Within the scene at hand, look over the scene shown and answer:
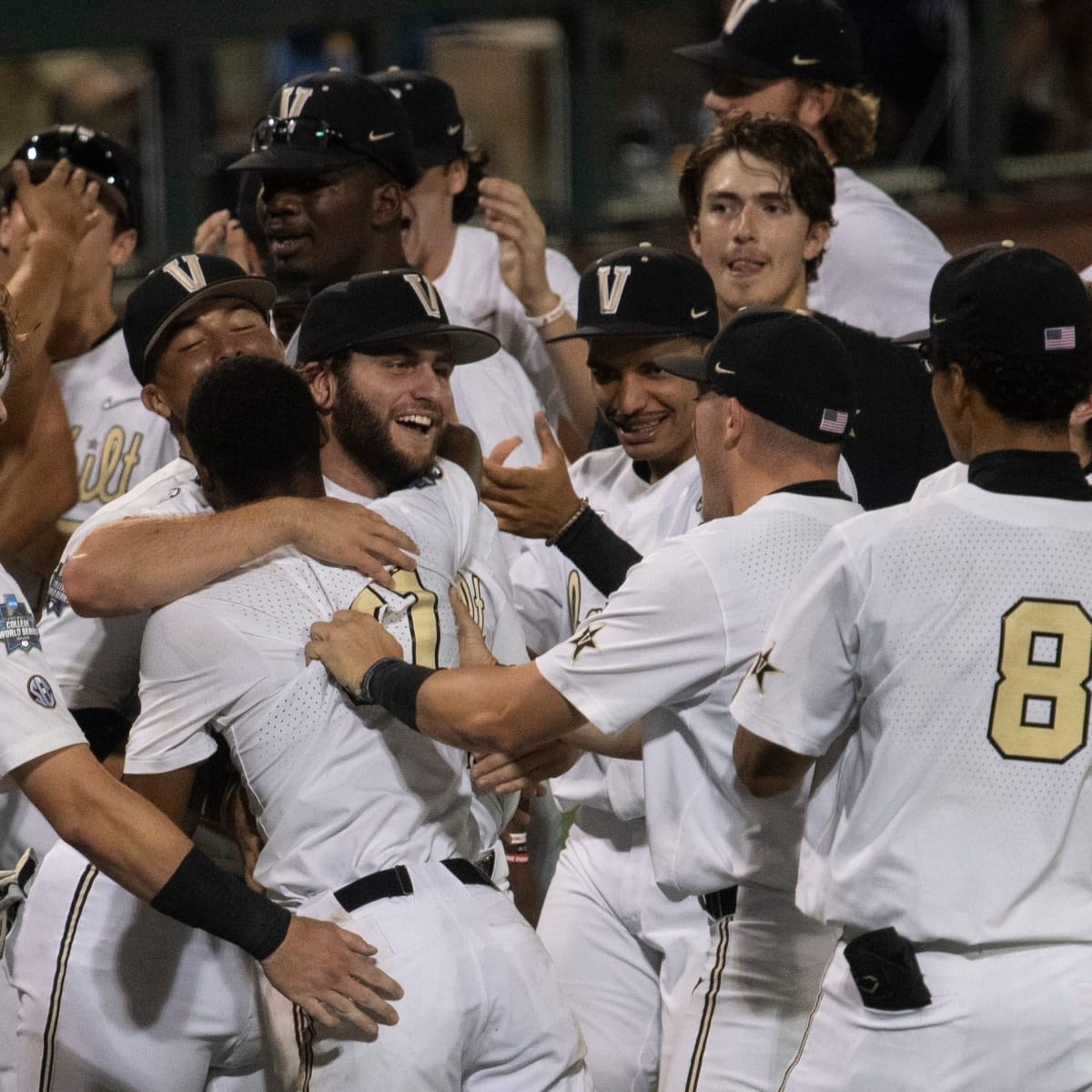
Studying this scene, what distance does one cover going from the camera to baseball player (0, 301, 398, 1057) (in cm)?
300

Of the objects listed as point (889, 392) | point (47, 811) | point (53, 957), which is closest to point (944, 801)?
point (47, 811)

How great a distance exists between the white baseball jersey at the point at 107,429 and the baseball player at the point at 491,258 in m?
0.93

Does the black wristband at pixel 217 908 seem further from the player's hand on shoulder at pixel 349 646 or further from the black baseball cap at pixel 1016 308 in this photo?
the black baseball cap at pixel 1016 308

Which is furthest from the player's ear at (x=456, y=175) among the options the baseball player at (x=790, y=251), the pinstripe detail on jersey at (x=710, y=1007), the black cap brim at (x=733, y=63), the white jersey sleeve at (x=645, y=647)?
the pinstripe detail on jersey at (x=710, y=1007)

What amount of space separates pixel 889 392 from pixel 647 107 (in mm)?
7390

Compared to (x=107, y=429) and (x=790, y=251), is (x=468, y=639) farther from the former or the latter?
(x=107, y=429)

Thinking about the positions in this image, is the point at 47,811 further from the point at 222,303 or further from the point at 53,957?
the point at 222,303

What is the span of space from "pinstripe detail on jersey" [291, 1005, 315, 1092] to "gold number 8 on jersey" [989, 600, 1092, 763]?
50.5 inches

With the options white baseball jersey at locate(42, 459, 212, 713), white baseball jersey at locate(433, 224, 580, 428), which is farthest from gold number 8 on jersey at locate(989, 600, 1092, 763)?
white baseball jersey at locate(433, 224, 580, 428)

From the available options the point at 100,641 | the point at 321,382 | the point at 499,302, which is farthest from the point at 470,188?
the point at 100,641

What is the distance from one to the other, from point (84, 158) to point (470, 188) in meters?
1.28

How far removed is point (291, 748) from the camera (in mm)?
3270

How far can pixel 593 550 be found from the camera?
4.05 metres

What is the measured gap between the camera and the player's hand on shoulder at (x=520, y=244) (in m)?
5.34
